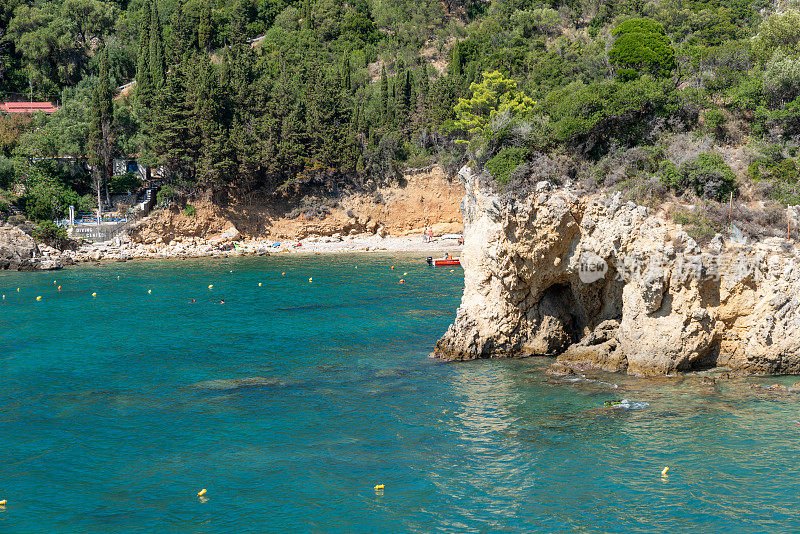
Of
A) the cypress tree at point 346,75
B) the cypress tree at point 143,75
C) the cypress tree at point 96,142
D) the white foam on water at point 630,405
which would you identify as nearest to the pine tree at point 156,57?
the cypress tree at point 143,75

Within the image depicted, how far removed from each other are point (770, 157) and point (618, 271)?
34.8 feet

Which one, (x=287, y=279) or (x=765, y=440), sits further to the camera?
(x=287, y=279)

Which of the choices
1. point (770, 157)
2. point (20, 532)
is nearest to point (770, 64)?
point (770, 157)

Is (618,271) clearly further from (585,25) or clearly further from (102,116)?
(585,25)

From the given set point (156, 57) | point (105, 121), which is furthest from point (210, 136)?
point (156, 57)

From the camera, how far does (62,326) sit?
47812 mm

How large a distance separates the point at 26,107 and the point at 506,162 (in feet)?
295

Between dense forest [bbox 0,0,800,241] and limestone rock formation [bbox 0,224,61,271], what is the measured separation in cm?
955

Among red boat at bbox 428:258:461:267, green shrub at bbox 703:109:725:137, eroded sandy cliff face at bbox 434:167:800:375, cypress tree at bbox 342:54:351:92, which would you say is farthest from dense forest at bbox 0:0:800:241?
red boat at bbox 428:258:461:267

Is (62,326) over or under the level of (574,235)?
under

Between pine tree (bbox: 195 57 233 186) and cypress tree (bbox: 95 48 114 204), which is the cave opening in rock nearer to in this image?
pine tree (bbox: 195 57 233 186)

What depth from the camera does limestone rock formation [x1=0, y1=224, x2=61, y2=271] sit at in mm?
71938

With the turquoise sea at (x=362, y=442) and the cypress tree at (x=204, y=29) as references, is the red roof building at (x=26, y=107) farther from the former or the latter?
the turquoise sea at (x=362, y=442)

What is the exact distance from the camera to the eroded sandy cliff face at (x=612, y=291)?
31062 millimetres
